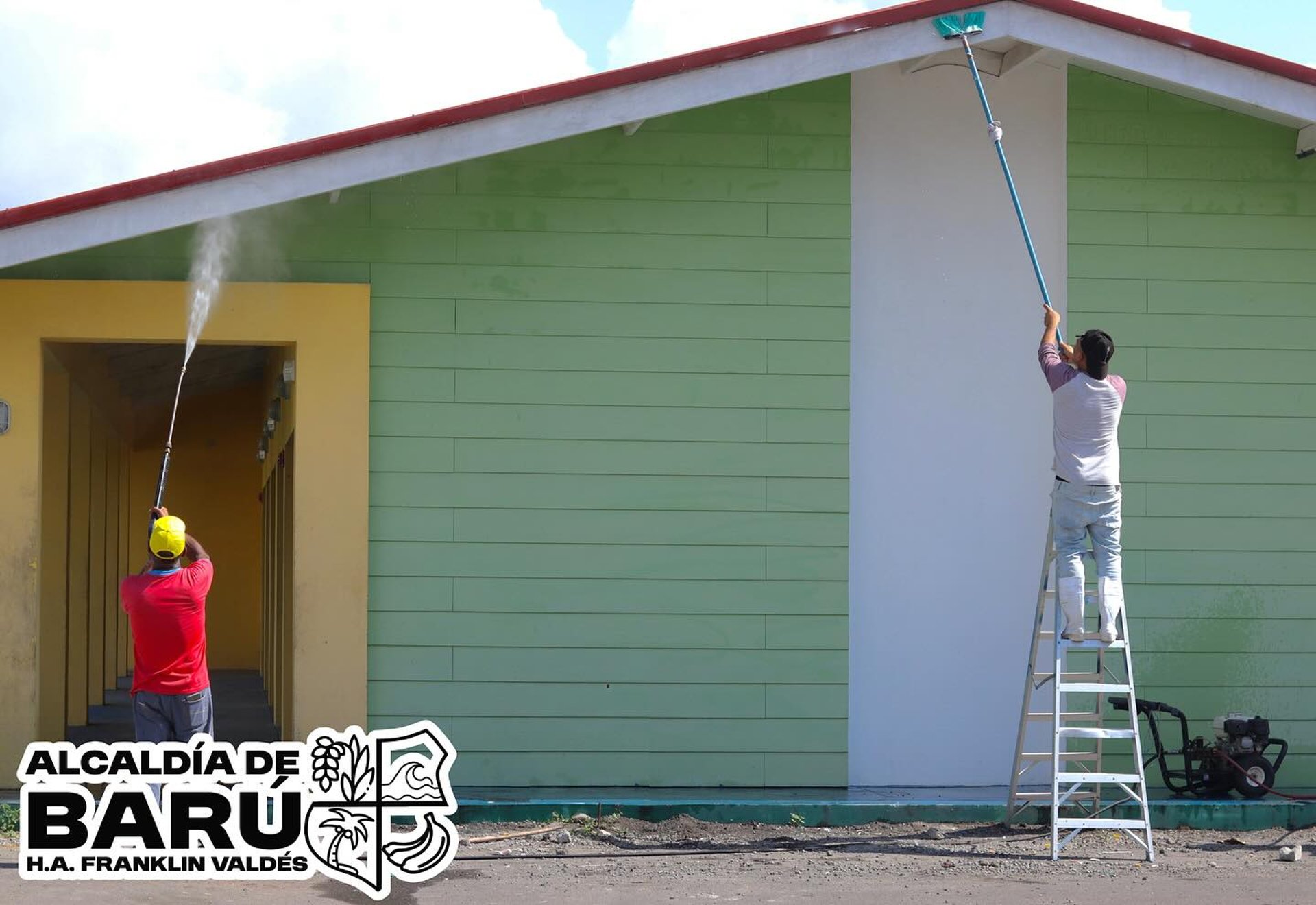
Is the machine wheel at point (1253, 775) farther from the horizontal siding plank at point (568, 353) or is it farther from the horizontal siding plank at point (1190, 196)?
the horizontal siding plank at point (568, 353)

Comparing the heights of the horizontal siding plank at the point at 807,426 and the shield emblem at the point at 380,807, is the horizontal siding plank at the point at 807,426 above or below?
above

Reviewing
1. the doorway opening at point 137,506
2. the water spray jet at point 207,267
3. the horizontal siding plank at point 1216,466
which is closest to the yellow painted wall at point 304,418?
the water spray jet at point 207,267

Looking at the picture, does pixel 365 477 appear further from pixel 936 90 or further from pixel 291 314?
pixel 936 90

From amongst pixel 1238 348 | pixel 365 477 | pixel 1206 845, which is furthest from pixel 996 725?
pixel 365 477

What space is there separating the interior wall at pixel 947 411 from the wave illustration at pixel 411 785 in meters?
2.71

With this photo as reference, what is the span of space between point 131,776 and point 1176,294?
267 inches

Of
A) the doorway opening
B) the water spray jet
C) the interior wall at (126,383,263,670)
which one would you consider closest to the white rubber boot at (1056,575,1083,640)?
the water spray jet

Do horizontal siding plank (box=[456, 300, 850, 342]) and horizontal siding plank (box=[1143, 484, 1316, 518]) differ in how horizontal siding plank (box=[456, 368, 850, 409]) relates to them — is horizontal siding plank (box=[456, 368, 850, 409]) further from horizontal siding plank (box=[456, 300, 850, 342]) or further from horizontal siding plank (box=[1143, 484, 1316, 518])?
horizontal siding plank (box=[1143, 484, 1316, 518])

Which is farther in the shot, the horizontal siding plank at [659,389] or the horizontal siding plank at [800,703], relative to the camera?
the horizontal siding plank at [800,703]

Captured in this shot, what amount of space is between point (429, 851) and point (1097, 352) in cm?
428

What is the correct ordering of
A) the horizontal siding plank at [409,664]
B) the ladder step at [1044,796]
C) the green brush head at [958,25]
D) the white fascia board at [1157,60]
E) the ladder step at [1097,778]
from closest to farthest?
the ladder step at [1097,778] < the ladder step at [1044,796] < the green brush head at [958,25] < the white fascia board at [1157,60] < the horizontal siding plank at [409,664]

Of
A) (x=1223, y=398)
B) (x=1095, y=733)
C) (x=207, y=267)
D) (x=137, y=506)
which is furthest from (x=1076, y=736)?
(x=137, y=506)

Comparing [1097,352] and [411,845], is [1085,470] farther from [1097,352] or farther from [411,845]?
[411,845]

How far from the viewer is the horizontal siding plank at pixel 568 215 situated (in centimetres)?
927
